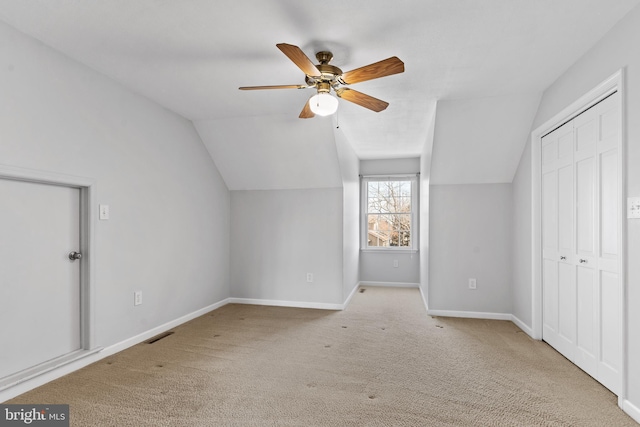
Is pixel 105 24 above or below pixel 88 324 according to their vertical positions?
above

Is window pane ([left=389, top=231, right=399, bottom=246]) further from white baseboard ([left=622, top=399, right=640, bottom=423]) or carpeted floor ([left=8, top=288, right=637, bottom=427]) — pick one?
white baseboard ([left=622, top=399, right=640, bottom=423])

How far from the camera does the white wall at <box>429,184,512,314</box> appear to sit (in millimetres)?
4277

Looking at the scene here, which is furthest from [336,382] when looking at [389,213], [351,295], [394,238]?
[389,213]

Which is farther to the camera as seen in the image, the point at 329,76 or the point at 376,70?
the point at 329,76

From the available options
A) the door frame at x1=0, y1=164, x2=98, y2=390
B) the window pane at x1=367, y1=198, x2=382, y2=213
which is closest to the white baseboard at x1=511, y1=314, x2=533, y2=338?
the window pane at x1=367, y1=198, x2=382, y2=213

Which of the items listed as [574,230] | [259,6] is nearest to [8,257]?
[259,6]

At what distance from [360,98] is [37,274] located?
286 centimetres

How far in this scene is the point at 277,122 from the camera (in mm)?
4105

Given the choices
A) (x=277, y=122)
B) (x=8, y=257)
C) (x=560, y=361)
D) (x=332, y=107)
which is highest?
(x=277, y=122)

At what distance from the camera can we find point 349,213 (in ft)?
17.7

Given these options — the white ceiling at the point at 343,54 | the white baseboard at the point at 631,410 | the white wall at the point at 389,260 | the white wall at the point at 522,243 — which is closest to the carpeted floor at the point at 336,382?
the white baseboard at the point at 631,410

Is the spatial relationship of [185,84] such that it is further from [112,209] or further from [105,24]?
[112,209]

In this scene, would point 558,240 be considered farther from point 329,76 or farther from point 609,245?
point 329,76

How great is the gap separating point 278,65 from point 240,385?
250 centimetres
